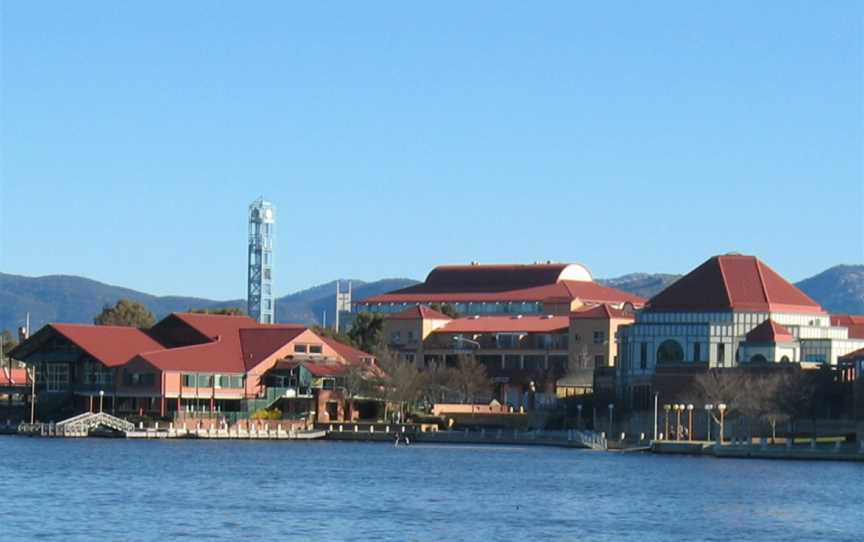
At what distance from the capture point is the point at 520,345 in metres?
156

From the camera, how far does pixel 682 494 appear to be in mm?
77938

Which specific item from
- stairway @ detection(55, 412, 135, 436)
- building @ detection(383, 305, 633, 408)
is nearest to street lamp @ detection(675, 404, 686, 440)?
building @ detection(383, 305, 633, 408)

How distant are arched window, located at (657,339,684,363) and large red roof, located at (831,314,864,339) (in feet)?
62.3

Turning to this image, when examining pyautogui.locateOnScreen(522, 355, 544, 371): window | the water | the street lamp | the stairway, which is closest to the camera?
the water

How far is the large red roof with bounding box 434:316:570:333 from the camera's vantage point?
15688cm

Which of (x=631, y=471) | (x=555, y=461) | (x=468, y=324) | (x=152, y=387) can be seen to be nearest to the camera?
(x=631, y=471)

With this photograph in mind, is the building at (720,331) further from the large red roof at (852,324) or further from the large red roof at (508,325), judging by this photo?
the large red roof at (508,325)

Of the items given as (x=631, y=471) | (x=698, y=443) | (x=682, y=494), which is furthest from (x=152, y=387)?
(x=682, y=494)

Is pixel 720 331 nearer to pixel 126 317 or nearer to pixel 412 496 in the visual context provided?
pixel 412 496

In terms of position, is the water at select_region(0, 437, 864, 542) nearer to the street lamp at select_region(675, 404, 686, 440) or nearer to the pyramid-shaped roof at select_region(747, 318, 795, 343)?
the street lamp at select_region(675, 404, 686, 440)

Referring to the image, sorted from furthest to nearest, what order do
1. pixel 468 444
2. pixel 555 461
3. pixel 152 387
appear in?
pixel 152 387 → pixel 468 444 → pixel 555 461

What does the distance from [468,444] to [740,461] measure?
23.4 metres

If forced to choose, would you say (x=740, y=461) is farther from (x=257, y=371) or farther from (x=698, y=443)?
(x=257, y=371)

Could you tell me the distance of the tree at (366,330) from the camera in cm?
16325
